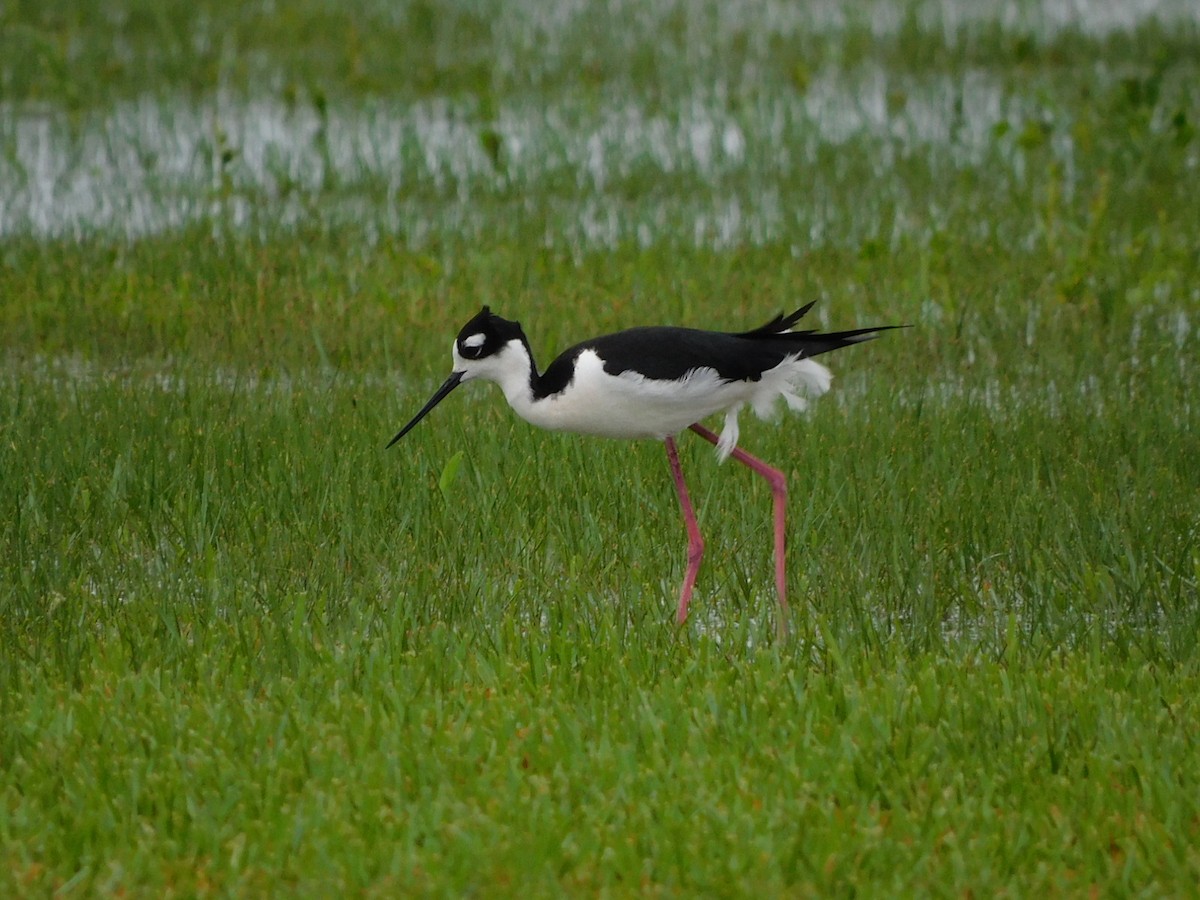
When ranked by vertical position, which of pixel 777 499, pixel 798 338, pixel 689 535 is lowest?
pixel 689 535

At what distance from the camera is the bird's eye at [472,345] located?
5.29m

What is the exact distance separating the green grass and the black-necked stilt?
1.00 feet

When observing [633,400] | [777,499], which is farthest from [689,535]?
[633,400]

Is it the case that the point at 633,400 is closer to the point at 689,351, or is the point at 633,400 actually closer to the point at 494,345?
the point at 689,351

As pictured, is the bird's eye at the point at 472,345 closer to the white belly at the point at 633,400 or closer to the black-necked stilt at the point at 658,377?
the black-necked stilt at the point at 658,377

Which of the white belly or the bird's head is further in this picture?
the bird's head

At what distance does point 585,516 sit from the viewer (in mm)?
5691

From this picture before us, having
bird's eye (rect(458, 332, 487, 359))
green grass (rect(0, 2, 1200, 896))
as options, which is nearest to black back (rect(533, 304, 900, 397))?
bird's eye (rect(458, 332, 487, 359))

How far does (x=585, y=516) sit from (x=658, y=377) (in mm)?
772

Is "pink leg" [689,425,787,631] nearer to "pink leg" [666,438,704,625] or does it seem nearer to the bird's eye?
"pink leg" [666,438,704,625]

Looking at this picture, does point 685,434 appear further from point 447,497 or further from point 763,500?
point 447,497

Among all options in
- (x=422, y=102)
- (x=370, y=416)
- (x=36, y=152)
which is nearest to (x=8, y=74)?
(x=36, y=152)

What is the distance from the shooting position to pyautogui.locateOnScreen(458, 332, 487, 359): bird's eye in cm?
529

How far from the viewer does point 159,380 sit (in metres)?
7.59
